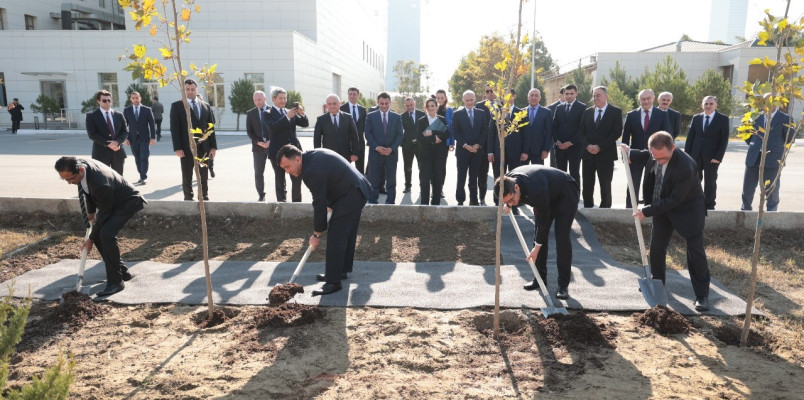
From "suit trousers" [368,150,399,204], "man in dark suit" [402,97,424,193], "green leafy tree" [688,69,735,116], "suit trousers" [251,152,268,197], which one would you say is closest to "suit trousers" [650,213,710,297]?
"suit trousers" [368,150,399,204]

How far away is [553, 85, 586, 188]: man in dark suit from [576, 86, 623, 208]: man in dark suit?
277mm

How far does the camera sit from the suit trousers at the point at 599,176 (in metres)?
7.94

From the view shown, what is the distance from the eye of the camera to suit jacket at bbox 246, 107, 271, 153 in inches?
344

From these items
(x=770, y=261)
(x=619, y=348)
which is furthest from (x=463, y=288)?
(x=770, y=261)

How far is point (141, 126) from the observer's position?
10.9 meters

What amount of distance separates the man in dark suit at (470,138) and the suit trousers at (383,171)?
1051 mm

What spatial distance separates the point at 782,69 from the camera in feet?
12.7

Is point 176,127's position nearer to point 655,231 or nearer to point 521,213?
point 521,213

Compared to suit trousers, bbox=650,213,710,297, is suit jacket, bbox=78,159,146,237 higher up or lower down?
higher up

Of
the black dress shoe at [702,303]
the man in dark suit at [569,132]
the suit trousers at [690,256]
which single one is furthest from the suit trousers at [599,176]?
the black dress shoe at [702,303]

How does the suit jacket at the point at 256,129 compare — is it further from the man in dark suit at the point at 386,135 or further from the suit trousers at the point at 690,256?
the suit trousers at the point at 690,256

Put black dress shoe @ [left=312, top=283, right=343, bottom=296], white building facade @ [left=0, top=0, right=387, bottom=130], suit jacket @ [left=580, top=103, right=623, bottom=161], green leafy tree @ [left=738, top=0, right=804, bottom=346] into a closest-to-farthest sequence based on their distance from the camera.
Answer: green leafy tree @ [left=738, top=0, right=804, bottom=346] < black dress shoe @ [left=312, top=283, right=343, bottom=296] < suit jacket @ [left=580, top=103, right=623, bottom=161] < white building facade @ [left=0, top=0, right=387, bottom=130]

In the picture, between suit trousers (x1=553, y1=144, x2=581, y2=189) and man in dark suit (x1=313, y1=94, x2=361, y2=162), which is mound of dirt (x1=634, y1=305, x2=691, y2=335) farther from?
man in dark suit (x1=313, y1=94, x2=361, y2=162)

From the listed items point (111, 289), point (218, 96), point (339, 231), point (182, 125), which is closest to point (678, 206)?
point (339, 231)
